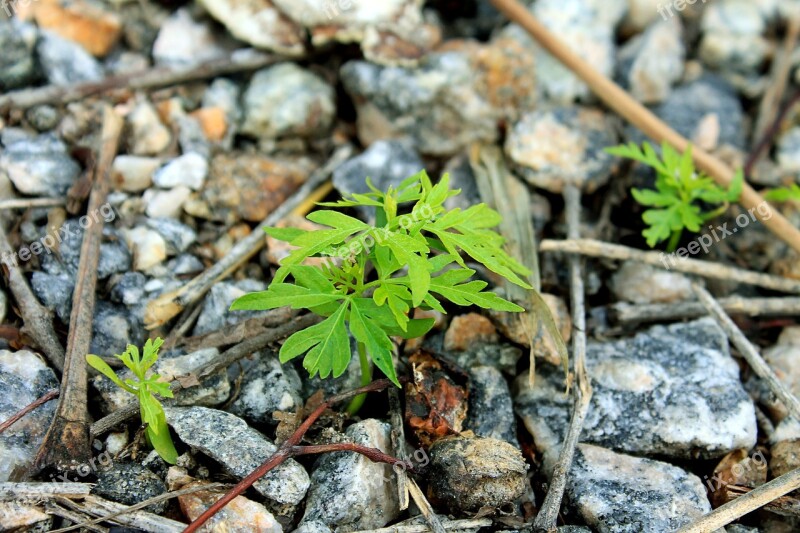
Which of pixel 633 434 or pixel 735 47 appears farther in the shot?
pixel 735 47

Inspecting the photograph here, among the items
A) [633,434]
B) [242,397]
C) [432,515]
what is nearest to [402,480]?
[432,515]

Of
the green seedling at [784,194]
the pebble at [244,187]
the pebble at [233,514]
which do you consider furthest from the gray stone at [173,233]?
the green seedling at [784,194]

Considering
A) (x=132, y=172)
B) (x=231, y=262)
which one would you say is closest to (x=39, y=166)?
(x=132, y=172)

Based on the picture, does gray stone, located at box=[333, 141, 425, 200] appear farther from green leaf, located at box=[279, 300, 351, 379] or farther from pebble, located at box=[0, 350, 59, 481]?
pebble, located at box=[0, 350, 59, 481]

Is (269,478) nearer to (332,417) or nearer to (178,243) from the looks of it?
(332,417)

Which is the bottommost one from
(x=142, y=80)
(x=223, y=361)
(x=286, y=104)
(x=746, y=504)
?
(x=746, y=504)

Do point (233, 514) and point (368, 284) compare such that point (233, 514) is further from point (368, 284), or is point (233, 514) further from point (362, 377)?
point (368, 284)
